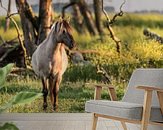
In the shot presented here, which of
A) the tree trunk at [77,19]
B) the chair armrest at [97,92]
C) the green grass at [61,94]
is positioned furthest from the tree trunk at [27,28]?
the chair armrest at [97,92]

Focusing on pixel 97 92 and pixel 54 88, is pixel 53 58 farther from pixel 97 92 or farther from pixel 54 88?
pixel 97 92

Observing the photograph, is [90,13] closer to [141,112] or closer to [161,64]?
[161,64]

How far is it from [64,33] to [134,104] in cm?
207

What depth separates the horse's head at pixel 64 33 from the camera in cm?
545

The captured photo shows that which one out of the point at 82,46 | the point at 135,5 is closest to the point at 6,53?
the point at 82,46

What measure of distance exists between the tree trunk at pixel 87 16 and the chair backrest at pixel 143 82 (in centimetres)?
153

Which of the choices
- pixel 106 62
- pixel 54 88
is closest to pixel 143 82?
pixel 106 62

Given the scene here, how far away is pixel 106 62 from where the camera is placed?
229 inches

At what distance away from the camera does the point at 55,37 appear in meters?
5.54

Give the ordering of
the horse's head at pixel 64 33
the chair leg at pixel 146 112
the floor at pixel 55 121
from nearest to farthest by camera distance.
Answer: the chair leg at pixel 146 112
the floor at pixel 55 121
the horse's head at pixel 64 33

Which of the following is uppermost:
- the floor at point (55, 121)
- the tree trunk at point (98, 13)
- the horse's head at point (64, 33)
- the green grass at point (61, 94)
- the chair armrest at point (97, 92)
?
the tree trunk at point (98, 13)

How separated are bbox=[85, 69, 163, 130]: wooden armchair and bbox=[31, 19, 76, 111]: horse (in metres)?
1.38

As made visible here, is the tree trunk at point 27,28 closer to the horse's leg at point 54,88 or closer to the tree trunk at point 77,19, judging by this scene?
the horse's leg at point 54,88

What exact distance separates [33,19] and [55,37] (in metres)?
0.51
